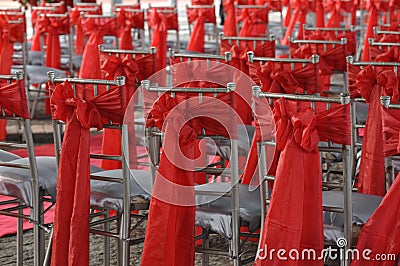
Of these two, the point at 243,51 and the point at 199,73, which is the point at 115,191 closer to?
the point at 199,73

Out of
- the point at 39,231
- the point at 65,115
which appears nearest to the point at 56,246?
the point at 39,231

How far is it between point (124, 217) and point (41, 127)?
13.8 feet

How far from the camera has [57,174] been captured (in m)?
3.89

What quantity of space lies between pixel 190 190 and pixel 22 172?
3.07 feet

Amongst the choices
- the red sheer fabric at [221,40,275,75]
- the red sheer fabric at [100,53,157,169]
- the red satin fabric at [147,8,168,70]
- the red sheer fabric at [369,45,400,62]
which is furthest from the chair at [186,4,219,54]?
the red sheer fabric at [369,45,400,62]

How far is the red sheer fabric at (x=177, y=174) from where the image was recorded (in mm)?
3350

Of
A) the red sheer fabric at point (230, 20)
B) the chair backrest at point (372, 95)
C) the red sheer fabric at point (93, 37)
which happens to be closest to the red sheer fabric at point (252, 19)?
the red sheer fabric at point (230, 20)

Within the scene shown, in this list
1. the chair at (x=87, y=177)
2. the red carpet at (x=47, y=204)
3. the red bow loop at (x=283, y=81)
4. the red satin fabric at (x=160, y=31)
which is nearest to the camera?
the chair at (x=87, y=177)

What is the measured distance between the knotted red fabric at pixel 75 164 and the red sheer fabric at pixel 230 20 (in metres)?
5.01

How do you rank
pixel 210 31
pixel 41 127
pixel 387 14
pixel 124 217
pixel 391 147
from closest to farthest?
pixel 391 147 < pixel 124 217 < pixel 41 127 < pixel 387 14 < pixel 210 31

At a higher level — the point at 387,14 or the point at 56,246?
the point at 387,14

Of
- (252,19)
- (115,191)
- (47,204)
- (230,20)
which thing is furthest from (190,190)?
(230,20)

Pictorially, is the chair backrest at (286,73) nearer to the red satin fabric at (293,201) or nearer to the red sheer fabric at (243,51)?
the red sheer fabric at (243,51)

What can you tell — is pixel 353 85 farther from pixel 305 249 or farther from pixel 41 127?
pixel 41 127
